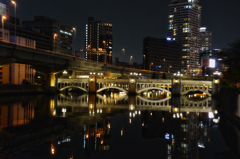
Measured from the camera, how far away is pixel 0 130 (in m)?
15.1

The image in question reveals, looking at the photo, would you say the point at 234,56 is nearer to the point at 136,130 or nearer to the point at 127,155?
the point at 136,130

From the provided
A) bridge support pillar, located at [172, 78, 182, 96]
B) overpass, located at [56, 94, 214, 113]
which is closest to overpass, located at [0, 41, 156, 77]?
overpass, located at [56, 94, 214, 113]

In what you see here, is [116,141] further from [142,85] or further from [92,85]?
[92,85]

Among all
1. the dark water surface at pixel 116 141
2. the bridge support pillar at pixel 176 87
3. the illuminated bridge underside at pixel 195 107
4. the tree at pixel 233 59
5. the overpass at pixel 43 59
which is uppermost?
the overpass at pixel 43 59

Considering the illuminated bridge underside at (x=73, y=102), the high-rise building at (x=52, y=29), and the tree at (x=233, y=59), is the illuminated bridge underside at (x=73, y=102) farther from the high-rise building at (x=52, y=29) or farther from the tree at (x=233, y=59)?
the high-rise building at (x=52, y=29)

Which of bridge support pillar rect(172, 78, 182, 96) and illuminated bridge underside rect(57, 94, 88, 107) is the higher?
bridge support pillar rect(172, 78, 182, 96)

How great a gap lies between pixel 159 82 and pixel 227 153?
166ft

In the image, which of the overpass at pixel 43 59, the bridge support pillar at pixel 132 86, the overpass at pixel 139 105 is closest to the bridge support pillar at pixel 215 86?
the overpass at pixel 139 105

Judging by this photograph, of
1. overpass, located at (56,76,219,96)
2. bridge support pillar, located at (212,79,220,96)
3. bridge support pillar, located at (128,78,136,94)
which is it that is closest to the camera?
bridge support pillar, located at (212,79,220,96)

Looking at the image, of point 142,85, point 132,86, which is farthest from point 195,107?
point 142,85

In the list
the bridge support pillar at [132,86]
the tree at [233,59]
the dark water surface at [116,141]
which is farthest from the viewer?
the bridge support pillar at [132,86]

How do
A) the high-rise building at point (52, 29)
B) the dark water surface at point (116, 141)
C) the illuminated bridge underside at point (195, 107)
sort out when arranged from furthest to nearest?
the high-rise building at point (52, 29) < the illuminated bridge underside at point (195, 107) < the dark water surface at point (116, 141)

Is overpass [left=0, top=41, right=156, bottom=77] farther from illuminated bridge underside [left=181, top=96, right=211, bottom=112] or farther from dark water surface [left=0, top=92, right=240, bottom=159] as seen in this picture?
illuminated bridge underside [left=181, top=96, right=211, bottom=112]

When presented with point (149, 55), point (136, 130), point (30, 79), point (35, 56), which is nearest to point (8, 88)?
point (35, 56)
